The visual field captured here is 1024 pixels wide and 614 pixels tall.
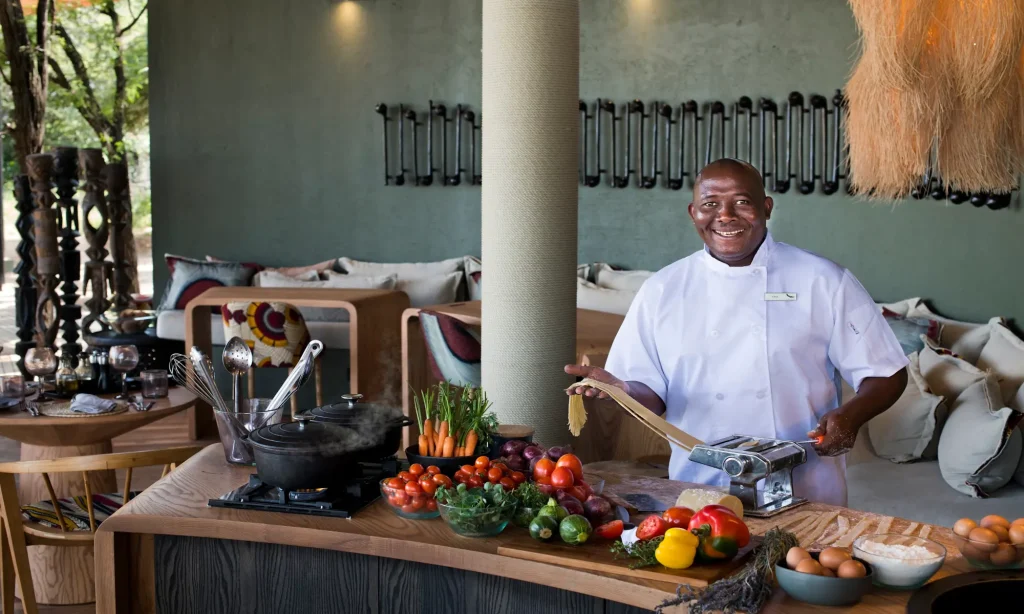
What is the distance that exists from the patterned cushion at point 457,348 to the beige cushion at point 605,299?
167cm

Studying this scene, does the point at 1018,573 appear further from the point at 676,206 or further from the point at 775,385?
the point at 676,206

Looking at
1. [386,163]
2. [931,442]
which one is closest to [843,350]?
[931,442]

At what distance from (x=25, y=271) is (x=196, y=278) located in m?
1.16

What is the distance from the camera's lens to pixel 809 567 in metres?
1.68

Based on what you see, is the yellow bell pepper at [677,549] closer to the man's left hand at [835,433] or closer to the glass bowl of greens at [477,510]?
the glass bowl of greens at [477,510]

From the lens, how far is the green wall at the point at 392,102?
5832 mm

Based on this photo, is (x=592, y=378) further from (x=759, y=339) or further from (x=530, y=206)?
(x=530, y=206)

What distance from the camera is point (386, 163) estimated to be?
23.8ft

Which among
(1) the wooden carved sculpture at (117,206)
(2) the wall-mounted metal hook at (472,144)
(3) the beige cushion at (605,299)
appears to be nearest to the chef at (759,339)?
(3) the beige cushion at (605,299)

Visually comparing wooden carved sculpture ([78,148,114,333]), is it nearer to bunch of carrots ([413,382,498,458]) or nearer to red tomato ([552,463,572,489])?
bunch of carrots ([413,382,498,458])

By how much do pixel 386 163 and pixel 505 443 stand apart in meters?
5.10

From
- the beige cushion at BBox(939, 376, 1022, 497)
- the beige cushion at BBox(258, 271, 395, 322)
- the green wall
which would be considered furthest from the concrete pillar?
the beige cushion at BBox(258, 271, 395, 322)

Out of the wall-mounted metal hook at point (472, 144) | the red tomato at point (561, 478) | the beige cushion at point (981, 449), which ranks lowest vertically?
the beige cushion at point (981, 449)

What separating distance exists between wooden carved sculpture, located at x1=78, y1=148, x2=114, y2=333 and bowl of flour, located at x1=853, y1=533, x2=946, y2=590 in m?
6.01
